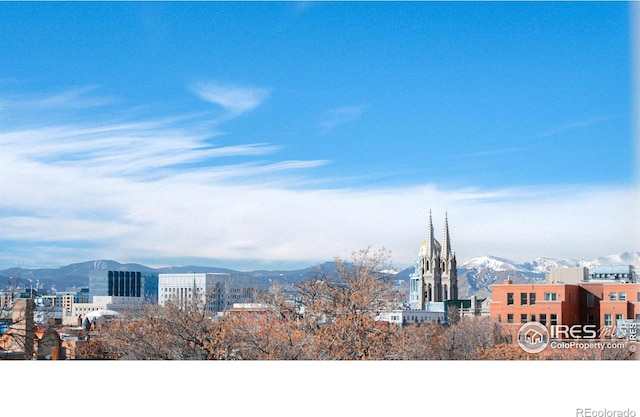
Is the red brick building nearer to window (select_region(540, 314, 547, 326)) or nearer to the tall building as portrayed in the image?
window (select_region(540, 314, 547, 326))

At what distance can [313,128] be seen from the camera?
22.1 ft

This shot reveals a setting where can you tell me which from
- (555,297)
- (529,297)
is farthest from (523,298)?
(555,297)

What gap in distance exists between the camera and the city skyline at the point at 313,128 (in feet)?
20.3

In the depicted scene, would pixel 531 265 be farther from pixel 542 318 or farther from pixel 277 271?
pixel 277 271

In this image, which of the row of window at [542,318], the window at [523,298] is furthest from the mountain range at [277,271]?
the row of window at [542,318]

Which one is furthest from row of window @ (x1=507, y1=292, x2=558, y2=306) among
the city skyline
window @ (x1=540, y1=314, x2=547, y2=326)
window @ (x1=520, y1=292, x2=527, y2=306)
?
the city skyline

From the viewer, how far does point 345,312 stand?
Result: 6156 millimetres

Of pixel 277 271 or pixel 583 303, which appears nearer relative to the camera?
pixel 277 271

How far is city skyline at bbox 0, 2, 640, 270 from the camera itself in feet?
20.3

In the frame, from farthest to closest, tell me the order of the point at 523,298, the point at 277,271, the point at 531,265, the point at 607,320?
the point at 523,298 < the point at 531,265 < the point at 277,271 < the point at 607,320

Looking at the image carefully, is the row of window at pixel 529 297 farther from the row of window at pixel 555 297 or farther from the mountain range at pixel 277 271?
the mountain range at pixel 277 271

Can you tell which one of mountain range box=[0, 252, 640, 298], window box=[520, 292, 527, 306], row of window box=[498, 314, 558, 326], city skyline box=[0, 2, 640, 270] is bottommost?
row of window box=[498, 314, 558, 326]

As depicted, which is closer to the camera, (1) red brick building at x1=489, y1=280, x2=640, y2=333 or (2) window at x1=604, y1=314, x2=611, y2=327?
(2) window at x1=604, y1=314, x2=611, y2=327
